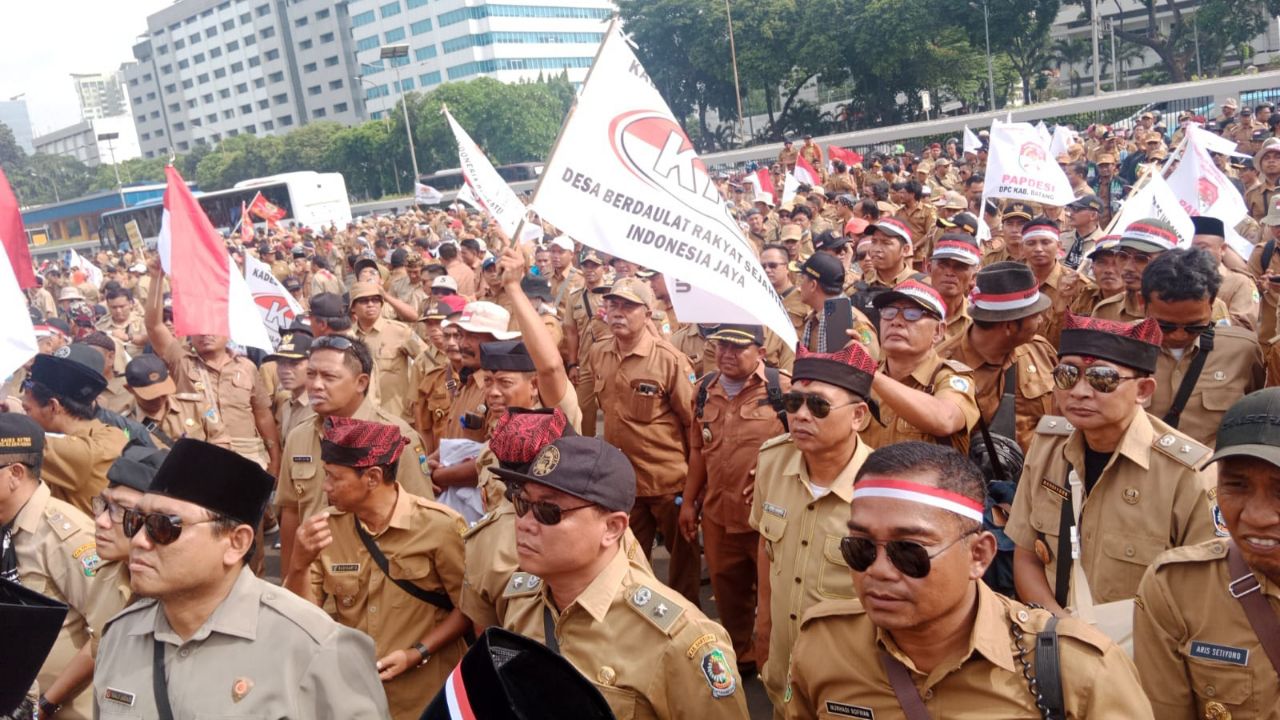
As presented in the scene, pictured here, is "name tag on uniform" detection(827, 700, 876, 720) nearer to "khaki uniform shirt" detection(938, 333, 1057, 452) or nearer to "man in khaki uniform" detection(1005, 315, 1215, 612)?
"man in khaki uniform" detection(1005, 315, 1215, 612)

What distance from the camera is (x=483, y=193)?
8.70 metres

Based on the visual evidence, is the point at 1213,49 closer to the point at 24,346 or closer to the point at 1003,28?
the point at 1003,28

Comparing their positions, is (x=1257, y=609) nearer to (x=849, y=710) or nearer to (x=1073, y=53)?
(x=849, y=710)

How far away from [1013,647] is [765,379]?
8.84 ft

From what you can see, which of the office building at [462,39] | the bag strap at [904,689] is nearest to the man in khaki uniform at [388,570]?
the bag strap at [904,689]

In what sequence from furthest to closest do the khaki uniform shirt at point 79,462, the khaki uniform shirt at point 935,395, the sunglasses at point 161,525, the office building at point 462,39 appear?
the office building at point 462,39 → the khaki uniform shirt at point 79,462 → the khaki uniform shirt at point 935,395 → the sunglasses at point 161,525

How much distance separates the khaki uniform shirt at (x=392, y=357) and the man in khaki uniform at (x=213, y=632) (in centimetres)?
456

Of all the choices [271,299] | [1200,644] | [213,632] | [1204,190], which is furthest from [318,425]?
[1204,190]

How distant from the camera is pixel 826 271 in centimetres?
607

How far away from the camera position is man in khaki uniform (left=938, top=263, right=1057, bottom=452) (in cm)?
450

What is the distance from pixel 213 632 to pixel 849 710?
178 cm

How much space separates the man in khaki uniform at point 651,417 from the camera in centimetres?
566

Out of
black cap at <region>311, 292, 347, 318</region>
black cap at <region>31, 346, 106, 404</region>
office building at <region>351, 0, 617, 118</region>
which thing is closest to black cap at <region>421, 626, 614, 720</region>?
black cap at <region>31, 346, 106, 404</region>

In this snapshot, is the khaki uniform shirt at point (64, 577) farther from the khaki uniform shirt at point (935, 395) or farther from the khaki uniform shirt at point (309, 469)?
the khaki uniform shirt at point (935, 395)
